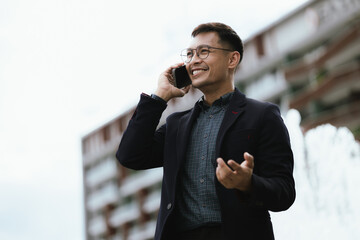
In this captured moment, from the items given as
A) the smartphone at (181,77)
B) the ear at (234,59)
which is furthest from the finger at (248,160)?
the smartphone at (181,77)

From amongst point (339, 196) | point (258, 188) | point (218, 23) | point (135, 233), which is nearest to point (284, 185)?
point (258, 188)

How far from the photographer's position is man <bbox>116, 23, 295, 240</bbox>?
7.39 feet

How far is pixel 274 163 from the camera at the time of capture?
2357 mm

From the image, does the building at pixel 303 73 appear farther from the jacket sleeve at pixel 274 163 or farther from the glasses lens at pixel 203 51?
the jacket sleeve at pixel 274 163

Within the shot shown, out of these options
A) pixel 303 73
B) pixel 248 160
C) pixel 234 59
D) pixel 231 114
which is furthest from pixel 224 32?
pixel 303 73

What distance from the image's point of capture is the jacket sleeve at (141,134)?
8.63ft

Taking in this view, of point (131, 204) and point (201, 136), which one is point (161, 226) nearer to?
point (201, 136)

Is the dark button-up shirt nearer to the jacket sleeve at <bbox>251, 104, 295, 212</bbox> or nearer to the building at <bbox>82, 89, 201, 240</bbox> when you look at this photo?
the jacket sleeve at <bbox>251, 104, 295, 212</bbox>

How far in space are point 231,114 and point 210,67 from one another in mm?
293

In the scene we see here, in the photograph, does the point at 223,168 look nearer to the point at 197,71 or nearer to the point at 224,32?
the point at 197,71

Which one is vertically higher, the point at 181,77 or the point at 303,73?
the point at 303,73

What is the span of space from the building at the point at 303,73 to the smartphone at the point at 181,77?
24240mm

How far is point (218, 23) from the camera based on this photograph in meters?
2.80

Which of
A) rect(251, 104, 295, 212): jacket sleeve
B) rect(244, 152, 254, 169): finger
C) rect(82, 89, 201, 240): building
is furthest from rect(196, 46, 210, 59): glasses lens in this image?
rect(82, 89, 201, 240): building
